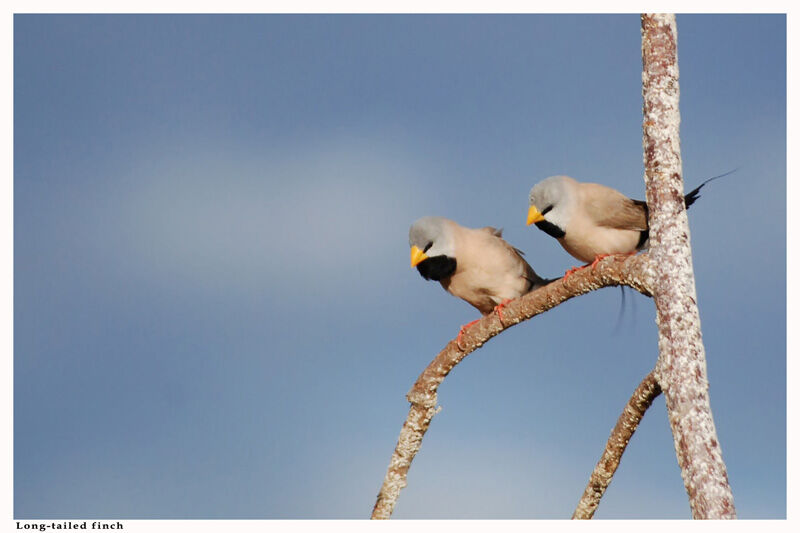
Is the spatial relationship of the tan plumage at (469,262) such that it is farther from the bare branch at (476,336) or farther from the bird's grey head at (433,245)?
the bare branch at (476,336)

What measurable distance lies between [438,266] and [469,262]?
15 cm

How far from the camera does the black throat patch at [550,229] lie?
402 cm

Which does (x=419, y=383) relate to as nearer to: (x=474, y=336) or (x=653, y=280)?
(x=474, y=336)

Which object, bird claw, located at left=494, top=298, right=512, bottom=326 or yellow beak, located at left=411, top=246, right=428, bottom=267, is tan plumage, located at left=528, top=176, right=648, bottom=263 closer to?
bird claw, located at left=494, top=298, right=512, bottom=326

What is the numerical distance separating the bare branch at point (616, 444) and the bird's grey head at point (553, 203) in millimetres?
786

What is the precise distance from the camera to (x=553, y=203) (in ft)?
13.1

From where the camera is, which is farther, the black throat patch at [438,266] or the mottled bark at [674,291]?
the black throat patch at [438,266]

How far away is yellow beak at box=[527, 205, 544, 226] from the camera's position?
158 inches

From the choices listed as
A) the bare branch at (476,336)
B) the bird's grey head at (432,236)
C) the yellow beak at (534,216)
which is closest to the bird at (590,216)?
the yellow beak at (534,216)

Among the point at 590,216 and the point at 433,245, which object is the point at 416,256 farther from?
the point at 590,216
